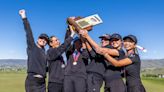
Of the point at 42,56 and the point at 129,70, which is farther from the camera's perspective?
the point at 42,56

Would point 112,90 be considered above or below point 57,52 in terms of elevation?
below

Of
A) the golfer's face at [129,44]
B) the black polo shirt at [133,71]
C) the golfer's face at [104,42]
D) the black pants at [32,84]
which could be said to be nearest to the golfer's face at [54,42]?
the black pants at [32,84]

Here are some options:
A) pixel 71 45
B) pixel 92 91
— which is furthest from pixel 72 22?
pixel 92 91

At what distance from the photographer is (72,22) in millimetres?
8930

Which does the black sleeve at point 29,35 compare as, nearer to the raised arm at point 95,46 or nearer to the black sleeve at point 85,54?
the black sleeve at point 85,54

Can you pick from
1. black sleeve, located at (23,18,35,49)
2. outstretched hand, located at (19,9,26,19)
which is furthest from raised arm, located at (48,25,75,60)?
outstretched hand, located at (19,9,26,19)

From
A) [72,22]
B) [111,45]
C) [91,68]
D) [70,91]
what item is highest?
[72,22]

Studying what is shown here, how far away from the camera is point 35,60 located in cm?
944

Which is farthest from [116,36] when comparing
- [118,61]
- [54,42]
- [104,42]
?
[54,42]

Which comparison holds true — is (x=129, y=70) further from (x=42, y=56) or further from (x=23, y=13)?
(x=23, y=13)

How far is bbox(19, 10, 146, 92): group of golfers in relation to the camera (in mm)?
8664

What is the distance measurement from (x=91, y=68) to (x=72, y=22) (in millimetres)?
1289

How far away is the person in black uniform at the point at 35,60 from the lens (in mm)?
9422

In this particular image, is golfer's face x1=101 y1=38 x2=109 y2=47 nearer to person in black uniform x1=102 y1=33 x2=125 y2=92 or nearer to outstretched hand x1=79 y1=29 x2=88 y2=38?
person in black uniform x1=102 y1=33 x2=125 y2=92
